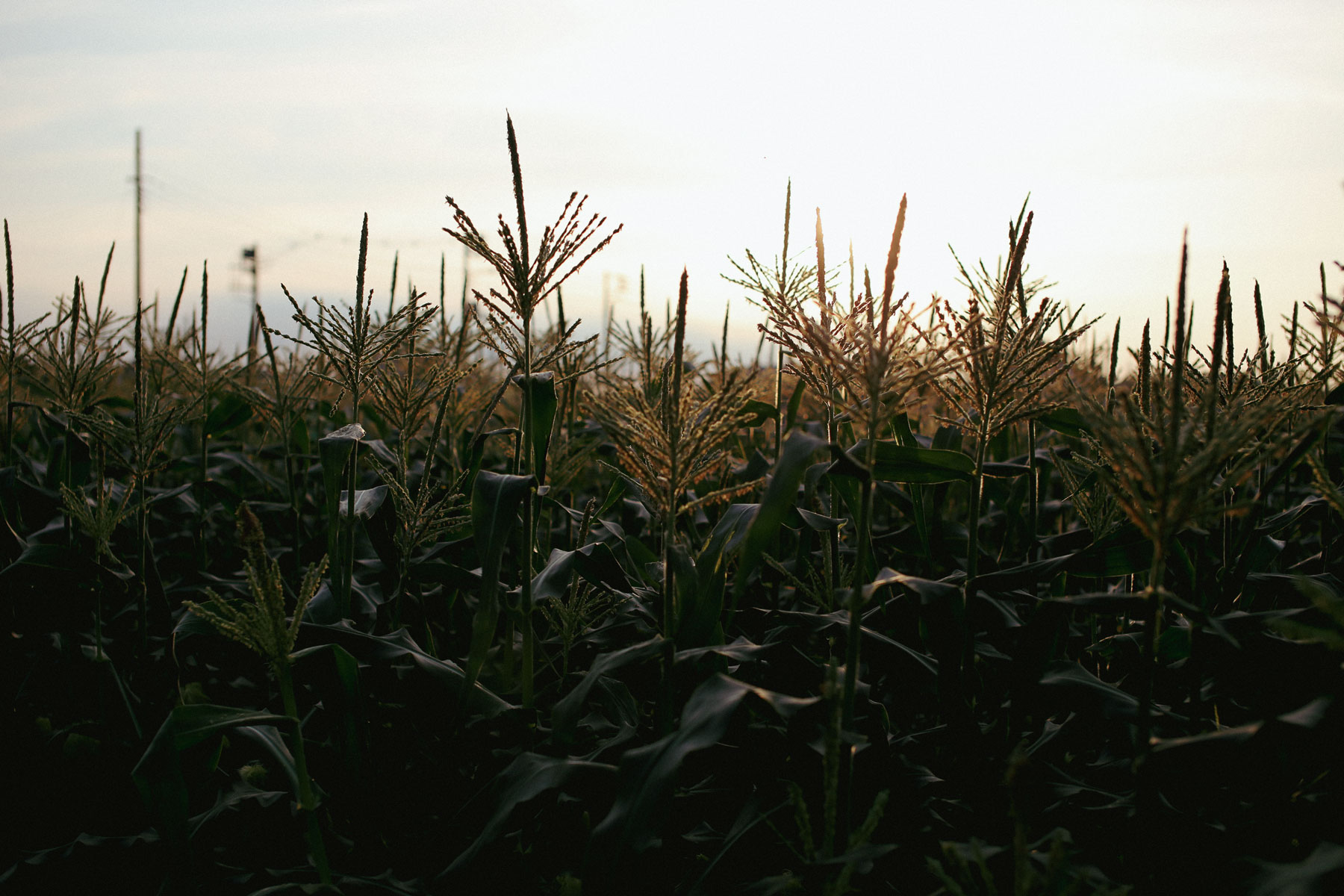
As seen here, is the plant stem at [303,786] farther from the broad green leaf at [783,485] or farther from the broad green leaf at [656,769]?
the broad green leaf at [783,485]

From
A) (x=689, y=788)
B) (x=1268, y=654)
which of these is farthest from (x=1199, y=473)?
(x=689, y=788)

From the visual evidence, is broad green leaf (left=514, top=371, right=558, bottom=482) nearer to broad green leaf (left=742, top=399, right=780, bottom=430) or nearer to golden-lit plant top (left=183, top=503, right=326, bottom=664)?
golden-lit plant top (left=183, top=503, right=326, bottom=664)

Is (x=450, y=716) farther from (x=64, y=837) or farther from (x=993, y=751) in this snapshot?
(x=993, y=751)

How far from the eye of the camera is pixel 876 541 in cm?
288

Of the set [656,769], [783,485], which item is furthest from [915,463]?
[656,769]

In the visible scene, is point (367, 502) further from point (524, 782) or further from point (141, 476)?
point (524, 782)

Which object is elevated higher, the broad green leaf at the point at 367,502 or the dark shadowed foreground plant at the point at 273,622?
the broad green leaf at the point at 367,502

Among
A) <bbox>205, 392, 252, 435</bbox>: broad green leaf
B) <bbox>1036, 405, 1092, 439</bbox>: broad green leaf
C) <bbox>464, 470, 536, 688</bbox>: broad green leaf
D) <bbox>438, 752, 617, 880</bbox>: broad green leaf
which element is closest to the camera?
<bbox>438, 752, 617, 880</bbox>: broad green leaf

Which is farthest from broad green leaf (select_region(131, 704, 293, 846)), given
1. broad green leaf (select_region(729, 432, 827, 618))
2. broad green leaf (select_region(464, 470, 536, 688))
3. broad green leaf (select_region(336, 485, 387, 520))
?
broad green leaf (select_region(729, 432, 827, 618))

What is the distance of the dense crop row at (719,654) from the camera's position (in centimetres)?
158

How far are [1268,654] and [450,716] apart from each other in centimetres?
209

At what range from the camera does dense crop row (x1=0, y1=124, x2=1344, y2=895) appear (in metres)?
1.58

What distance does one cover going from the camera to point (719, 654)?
6.38 ft

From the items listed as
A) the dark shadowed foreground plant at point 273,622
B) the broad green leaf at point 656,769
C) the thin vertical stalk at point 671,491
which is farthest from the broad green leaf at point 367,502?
the broad green leaf at point 656,769
